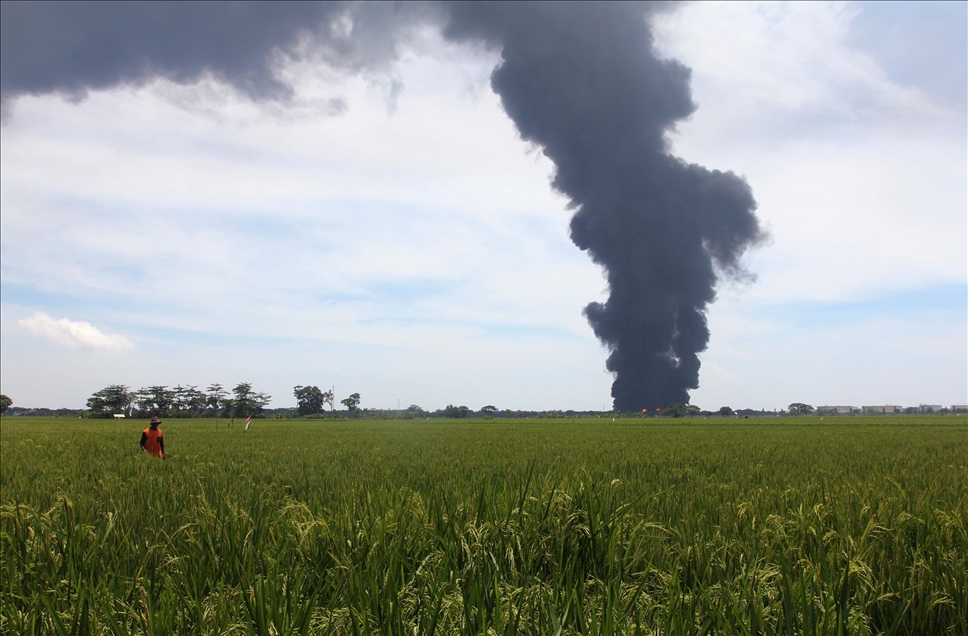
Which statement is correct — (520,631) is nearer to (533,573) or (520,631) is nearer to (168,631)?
(533,573)

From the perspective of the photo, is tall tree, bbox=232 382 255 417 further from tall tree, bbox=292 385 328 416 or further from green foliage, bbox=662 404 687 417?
Result: green foliage, bbox=662 404 687 417

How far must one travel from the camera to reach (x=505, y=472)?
30.9ft

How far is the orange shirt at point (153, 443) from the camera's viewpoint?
12.9 metres

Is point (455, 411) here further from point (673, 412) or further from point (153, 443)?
point (153, 443)

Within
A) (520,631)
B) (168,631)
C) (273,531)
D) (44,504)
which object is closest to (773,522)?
(520,631)

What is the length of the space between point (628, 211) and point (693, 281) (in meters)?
24.0

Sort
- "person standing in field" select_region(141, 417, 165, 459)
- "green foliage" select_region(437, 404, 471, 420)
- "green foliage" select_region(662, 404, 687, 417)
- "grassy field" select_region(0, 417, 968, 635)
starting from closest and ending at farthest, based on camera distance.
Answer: "grassy field" select_region(0, 417, 968, 635) < "person standing in field" select_region(141, 417, 165, 459) < "green foliage" select_region(662, 404, 687, 417) < "green foliage" select_region(437, 404, 471, 420)

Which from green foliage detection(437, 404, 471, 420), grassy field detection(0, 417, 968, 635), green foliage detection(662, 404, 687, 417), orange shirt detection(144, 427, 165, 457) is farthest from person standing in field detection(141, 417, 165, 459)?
green foliage detection(437, 404, 471, 420)

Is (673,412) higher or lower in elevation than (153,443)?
lower

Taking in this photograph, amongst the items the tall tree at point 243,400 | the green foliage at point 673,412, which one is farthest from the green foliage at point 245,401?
the green foliage at point 673,412

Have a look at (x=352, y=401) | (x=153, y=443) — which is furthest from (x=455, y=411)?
(x=153, y=443)

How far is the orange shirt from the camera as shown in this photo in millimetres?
12930

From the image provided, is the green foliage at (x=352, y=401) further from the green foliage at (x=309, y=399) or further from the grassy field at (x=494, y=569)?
the grassy field at (x=494, y=569)

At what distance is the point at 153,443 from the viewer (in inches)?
512
